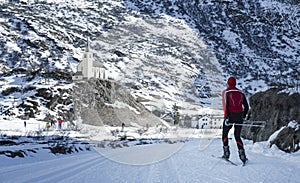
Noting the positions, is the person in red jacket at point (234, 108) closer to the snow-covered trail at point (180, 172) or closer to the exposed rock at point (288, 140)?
the snow-covered trail at point (180, 172)

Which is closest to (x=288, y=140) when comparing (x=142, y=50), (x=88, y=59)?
(x=88, y=59)

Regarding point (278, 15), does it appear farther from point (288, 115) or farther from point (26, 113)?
point (288, 115)

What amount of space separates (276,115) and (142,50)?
41883 mm

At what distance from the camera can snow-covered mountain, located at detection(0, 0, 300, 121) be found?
8070 millimetres

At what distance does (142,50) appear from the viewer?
5125 cm

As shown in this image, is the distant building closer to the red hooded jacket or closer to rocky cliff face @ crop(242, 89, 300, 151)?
rocky cliff face @ crop(242, 89, 300, 151)

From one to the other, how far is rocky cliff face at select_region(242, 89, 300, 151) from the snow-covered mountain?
4.41ft

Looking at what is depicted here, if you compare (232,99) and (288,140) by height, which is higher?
(232,99)

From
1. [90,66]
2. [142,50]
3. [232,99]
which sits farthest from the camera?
[142,50]

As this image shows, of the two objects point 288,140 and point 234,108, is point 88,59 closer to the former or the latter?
point 288,140

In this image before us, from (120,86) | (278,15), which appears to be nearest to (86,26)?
(278,15)

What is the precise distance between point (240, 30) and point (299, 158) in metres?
195

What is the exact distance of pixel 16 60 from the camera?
88125 mm

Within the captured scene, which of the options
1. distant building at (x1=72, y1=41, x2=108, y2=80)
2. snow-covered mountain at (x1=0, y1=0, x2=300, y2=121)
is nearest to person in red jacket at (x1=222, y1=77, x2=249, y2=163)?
snow-covered mountain at (x1=0, y1=0, x2=300, y2=121)
